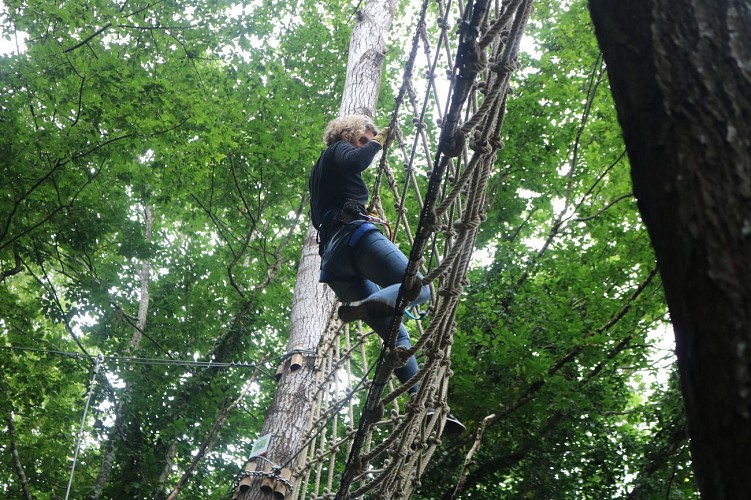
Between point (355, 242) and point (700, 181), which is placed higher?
point (355, 242)

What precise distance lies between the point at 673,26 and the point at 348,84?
3689 millimetres

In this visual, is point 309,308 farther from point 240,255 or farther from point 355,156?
point 240,255

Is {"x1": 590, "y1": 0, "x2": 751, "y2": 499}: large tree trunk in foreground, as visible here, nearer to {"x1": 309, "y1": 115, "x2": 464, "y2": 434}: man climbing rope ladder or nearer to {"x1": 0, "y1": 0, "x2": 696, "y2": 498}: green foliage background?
{"x1": 309, "y1": 115, "x2": 464, "y2": 434}: man climbing rope ladder

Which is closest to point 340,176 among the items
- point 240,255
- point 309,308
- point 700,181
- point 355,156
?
point 355,156

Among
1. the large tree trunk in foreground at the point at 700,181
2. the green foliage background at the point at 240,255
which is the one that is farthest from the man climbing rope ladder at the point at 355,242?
the green foliage background at the point at 240,255

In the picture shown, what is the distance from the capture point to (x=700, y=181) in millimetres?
778

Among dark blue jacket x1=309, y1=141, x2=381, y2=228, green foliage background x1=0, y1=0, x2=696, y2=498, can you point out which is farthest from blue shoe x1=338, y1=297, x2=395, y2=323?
green foliage background x1=0, y1=0, x2=696, y2=498

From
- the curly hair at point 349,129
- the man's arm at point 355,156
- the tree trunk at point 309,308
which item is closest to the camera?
the man's arm at point 355,156

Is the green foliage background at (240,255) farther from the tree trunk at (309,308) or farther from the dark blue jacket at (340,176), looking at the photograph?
the dark blue jacket at (340,176)

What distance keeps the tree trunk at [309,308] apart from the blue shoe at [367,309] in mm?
1120

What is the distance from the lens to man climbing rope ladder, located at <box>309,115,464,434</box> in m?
2.44

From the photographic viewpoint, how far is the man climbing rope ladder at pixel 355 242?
7.99 feet

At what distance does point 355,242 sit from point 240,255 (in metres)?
4.38

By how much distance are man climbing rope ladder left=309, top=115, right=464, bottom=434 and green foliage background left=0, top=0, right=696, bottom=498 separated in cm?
196
